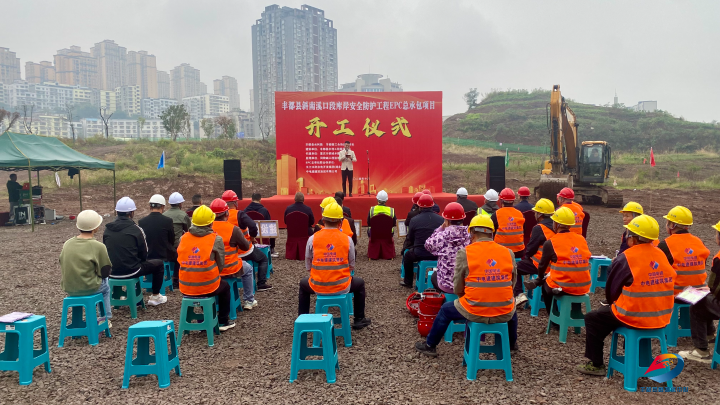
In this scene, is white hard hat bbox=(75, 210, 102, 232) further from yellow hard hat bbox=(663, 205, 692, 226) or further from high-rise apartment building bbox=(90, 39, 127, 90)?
high-rise apartment building bbox=(90, 39, 127, 90)

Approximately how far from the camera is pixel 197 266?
4.04 metres

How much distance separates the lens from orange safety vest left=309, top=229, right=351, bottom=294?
13.1 ft

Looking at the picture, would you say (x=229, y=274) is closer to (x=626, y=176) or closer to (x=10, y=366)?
(x=10, y=366)

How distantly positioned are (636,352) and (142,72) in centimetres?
10496

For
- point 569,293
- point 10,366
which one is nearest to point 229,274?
point 10,366

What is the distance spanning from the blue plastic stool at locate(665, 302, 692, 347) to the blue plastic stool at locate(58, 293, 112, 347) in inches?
202

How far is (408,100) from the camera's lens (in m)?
12.3

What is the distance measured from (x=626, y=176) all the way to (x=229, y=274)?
1013 inches

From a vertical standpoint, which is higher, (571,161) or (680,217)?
(571,161)

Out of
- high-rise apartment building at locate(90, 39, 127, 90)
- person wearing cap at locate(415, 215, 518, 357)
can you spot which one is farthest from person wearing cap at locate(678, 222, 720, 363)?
high-rise apartment building at locate(90, 39, 127, 90)

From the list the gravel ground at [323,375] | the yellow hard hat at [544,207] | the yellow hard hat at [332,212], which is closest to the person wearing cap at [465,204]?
the yellow hard hat at [544,207]

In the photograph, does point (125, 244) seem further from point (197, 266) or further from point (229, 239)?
point (197, 266)

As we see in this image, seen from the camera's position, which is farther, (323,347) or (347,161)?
(347,161)

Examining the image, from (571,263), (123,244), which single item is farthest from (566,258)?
(123,244)
